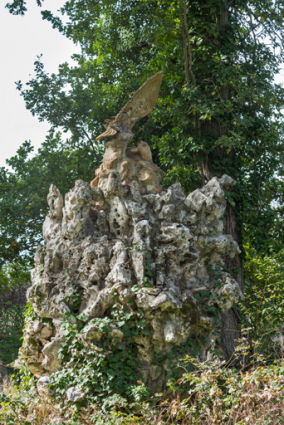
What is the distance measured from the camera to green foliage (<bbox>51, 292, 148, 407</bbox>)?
6102mm

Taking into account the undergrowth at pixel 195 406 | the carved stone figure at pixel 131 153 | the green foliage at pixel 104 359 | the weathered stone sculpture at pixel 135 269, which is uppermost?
the carved stone figure at pixel 131 153

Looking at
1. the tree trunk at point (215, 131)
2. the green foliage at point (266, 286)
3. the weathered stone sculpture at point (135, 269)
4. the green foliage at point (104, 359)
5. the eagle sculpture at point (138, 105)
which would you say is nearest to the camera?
the green foliage at point (104, 359)

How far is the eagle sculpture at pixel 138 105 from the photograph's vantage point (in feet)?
26.6

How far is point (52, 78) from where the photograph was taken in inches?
509

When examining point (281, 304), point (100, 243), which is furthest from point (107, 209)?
point (281, 304)

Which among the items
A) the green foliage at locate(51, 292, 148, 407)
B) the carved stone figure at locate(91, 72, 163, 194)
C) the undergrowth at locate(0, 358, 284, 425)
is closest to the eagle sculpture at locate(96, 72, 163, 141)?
the carved stone figure at locate(91, 72, 163, 194)

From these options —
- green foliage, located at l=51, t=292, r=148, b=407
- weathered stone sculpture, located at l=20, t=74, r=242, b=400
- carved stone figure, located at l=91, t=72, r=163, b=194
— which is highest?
carved stone figure, located at l=91, t=72, r=163, b=194

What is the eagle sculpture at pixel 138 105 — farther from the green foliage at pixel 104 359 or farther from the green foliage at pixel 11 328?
the green foliage at pixel 11 328

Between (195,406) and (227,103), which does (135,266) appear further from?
(227,103)

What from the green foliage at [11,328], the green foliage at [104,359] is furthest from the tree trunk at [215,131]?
the green foliage at [11,328]

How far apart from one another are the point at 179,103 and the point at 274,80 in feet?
7.14

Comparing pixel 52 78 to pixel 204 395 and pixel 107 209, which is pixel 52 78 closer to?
pixel 107 209

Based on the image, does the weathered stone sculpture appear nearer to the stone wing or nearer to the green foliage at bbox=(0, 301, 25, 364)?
the stone wing

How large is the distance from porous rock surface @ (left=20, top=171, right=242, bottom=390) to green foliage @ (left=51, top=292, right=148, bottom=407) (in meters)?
0.11
